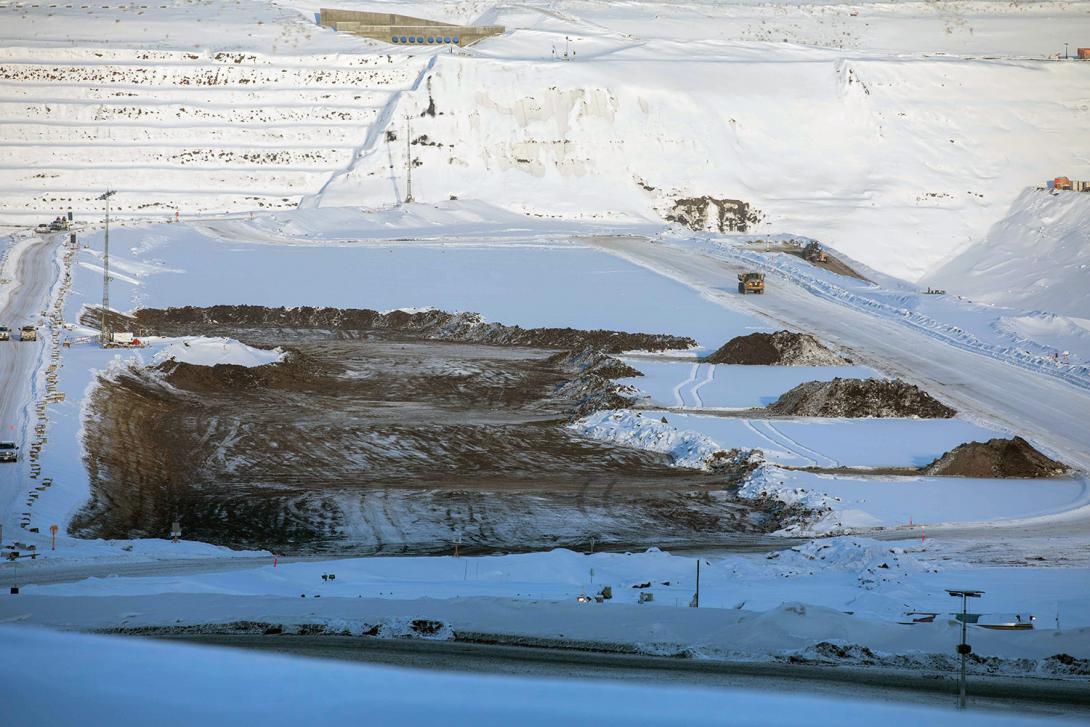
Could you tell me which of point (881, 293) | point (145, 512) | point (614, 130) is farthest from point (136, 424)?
point (614, 130)

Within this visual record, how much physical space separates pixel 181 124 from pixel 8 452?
6590cm

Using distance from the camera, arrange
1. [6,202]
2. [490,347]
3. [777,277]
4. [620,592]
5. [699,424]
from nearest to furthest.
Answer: [620,592] < [699,424] < [490,347] < [777,277] < [6,202]

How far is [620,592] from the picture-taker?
2570 cm

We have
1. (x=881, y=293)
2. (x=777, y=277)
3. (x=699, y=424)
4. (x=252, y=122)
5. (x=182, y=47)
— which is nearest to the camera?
(x=699, y=424)

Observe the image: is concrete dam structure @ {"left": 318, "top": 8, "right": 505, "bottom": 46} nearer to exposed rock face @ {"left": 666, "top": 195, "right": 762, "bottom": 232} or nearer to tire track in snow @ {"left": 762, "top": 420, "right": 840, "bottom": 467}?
exposed rock face @ {"left": 666, "top": 195, "right": 762, "bottom": 232}

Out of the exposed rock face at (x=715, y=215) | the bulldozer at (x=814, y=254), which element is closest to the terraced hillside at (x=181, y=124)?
the exposed rock face at (x=715, y=215)

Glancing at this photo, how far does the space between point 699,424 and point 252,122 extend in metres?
64.6

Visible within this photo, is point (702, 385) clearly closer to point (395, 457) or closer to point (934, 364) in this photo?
point (934, 364)

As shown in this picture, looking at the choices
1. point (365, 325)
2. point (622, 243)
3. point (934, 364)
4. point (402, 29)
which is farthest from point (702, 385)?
point (402, 29)

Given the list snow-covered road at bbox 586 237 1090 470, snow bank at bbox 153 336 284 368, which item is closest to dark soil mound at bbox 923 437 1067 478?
snow-covered road at bbox 586 237 1090 470

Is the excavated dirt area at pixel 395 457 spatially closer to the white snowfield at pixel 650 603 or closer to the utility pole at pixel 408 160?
the white snowfield at pixel 650 603

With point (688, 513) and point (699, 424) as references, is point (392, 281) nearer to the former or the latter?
point (699, 424)

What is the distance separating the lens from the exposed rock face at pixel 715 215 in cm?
9588

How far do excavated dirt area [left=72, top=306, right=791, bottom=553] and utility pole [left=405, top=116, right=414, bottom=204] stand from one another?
35920 millimetres
